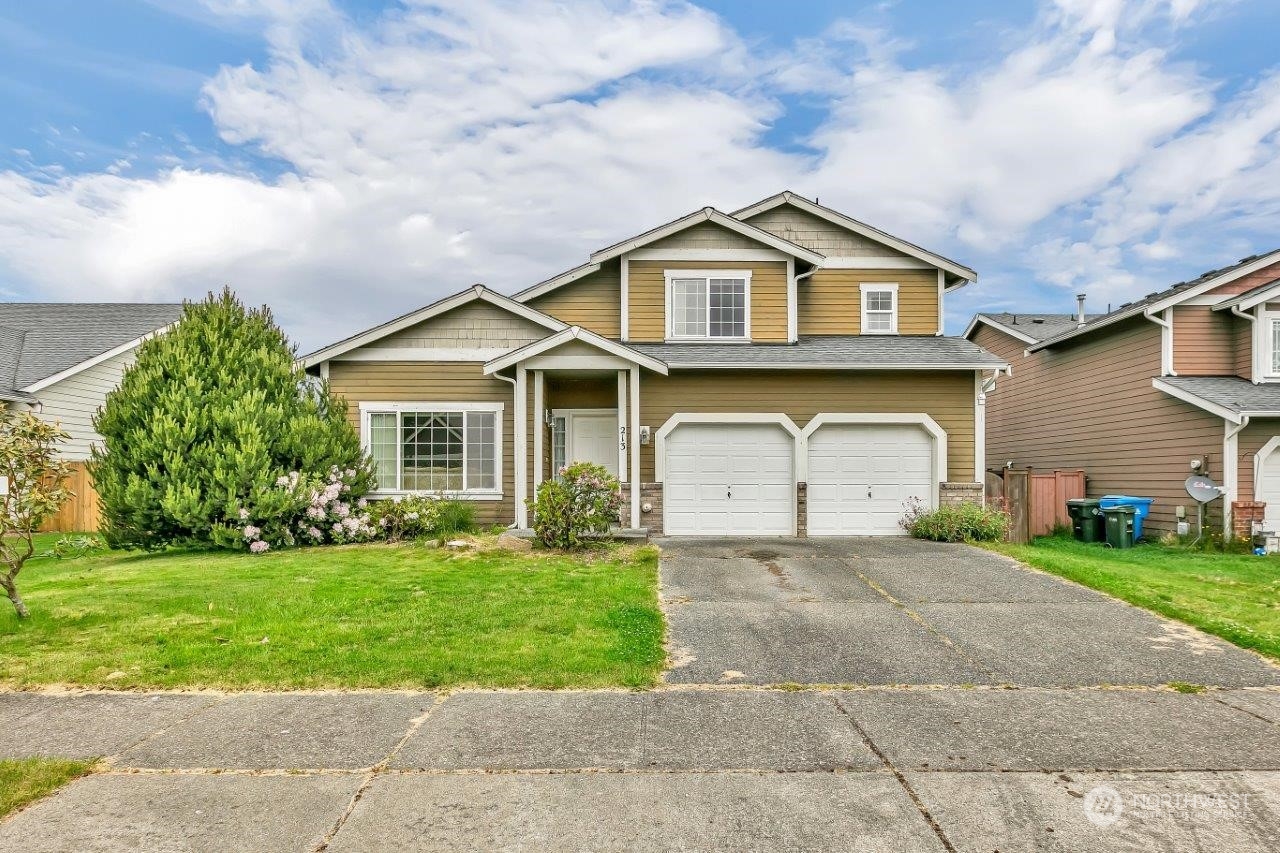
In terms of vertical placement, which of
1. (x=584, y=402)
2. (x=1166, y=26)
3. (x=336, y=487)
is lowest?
(x=336, y=487)

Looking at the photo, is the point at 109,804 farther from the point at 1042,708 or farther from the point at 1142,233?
the point at 1142,233

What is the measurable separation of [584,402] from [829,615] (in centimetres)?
855

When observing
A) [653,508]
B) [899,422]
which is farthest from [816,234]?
[653,508]

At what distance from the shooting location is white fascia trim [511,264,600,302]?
16219 millimetres

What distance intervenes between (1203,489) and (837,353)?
25.2 feet

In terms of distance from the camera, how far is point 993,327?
2333 cm

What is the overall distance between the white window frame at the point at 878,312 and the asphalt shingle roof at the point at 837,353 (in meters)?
0.70

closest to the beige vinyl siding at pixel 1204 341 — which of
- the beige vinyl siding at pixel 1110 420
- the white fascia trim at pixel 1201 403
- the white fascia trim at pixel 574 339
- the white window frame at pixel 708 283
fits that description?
the beige vinyl siding at pixel 1110 420

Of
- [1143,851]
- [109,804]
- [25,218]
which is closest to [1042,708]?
[1143,851]

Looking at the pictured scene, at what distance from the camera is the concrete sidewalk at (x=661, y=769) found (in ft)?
11.1

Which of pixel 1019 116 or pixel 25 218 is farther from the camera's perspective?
pixel 25 218

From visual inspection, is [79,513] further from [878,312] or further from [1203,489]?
[1203,489]

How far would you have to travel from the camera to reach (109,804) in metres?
3.68

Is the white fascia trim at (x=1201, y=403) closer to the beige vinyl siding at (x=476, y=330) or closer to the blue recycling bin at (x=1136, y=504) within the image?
the blue recycling bin at (x=1136, y=504)
